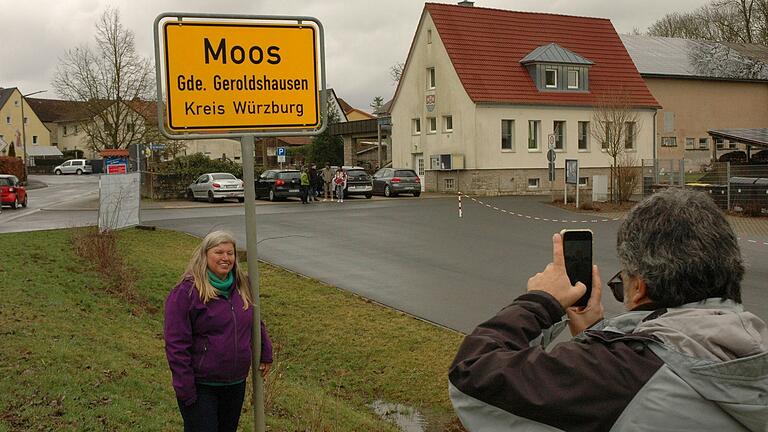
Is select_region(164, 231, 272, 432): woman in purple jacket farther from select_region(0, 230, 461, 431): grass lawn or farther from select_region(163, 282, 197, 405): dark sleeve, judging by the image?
select_region(0, 230, 461, 431): grass lawn

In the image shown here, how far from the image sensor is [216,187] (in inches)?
1455

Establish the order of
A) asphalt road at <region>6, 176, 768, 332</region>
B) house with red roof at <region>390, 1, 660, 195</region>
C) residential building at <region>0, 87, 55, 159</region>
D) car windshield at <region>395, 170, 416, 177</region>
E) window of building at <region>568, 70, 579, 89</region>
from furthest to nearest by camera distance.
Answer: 1. residential building at <region>0, 87, 55, 159</region>
2. window of building at <region>568, 70, 579, 89</region>
3. house with red roof at <region>390, 1, 660, 195</region>
4. car windshield at <region>395, 170, 416, 177</region>
5. asphalt road at <region>6, 176, 768, 332</region>

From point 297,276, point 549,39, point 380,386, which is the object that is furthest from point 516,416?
point 549,39

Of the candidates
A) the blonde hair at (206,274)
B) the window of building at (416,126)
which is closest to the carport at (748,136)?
the window of building at (416,126)

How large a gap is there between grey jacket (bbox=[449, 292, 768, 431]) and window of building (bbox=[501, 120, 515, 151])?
4147 cm

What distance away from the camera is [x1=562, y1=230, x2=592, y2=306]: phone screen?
2199 mm

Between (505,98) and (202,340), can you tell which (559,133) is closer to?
(505,98)

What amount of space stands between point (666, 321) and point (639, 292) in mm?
191

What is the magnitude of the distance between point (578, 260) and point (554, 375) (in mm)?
494

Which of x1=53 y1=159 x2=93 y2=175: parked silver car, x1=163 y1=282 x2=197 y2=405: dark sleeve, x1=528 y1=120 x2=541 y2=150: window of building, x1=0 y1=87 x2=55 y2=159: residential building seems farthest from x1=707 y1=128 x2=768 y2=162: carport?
x1=0 y1=87 x2=55 y2=159: residential building

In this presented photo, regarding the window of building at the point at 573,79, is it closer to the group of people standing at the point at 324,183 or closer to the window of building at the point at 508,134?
the window of building at the point at 508,134

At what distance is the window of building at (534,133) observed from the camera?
43500mm

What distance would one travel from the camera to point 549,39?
4750 cm

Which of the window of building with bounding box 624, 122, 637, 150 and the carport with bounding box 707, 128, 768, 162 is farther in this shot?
the window of building with bounding box 624, 122, 637, 150
